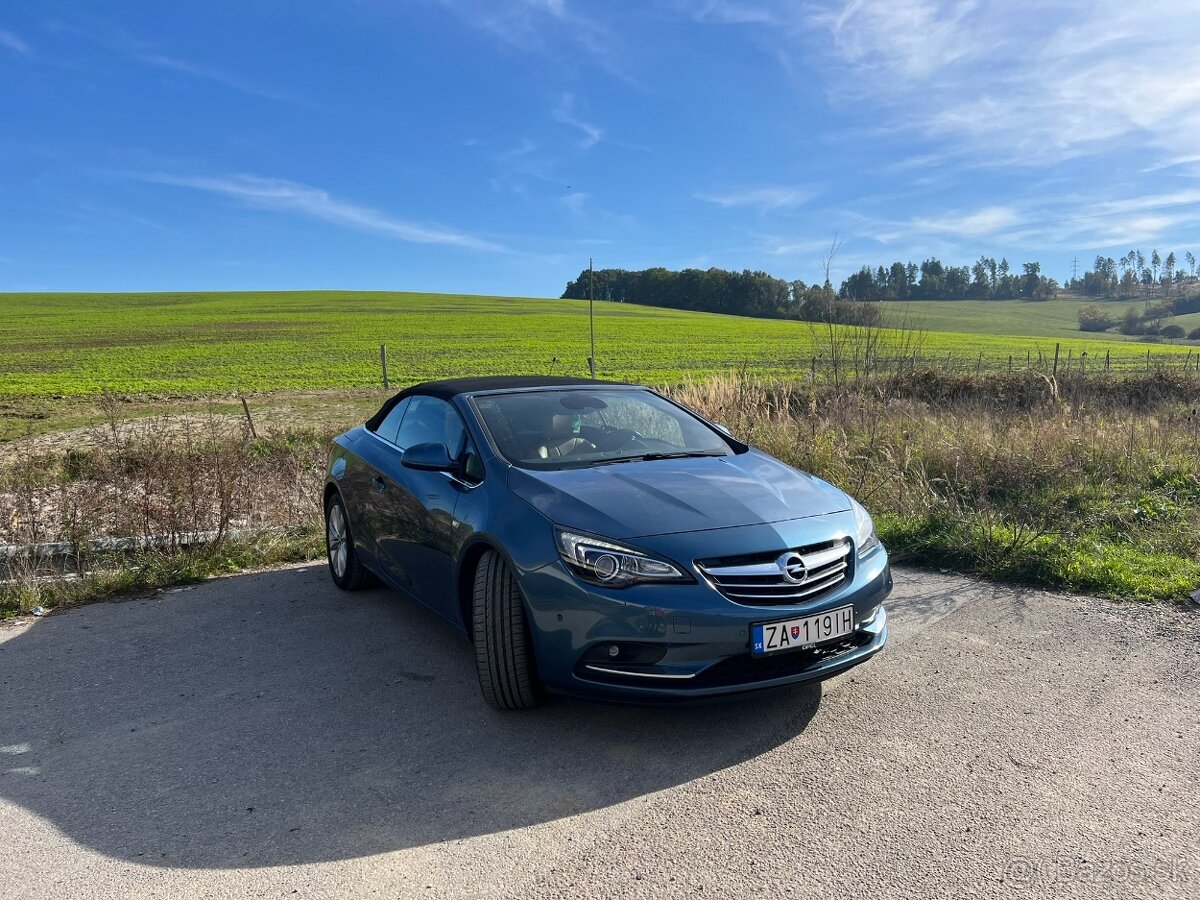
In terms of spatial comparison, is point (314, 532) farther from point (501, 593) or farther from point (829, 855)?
point (829, 855)

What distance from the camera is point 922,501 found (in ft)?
24.1

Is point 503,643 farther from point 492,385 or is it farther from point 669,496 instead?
point 492,385

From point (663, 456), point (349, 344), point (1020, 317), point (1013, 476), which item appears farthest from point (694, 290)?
point (663, 456)

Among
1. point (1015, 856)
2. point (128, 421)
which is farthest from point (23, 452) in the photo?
point (1015, 856)

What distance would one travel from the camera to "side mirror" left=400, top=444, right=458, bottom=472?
4.14 m

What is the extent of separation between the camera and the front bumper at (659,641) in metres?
3.14

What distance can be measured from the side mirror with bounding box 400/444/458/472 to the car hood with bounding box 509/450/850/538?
0.43 m

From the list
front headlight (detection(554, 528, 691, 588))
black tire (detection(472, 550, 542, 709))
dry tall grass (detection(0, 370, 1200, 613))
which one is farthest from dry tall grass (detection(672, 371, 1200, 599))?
black tire (detection(472, 550, 542, 709))

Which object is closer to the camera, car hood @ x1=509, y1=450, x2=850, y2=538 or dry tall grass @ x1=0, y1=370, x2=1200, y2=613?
car hood @ x1=509, y1=450, x2=850, y2=538

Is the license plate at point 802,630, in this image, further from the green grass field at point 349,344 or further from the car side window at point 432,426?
the green grass field at point 349,344

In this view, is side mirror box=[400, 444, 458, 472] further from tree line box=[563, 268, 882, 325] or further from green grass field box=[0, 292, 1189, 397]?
tree line box=[563, 268, 882, 325]

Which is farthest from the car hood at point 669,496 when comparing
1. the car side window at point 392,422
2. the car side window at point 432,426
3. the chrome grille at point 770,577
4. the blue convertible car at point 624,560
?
the car side window at point 392,422

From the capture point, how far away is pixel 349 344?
138ft

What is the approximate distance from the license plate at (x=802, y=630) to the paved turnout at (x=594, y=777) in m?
0.44
